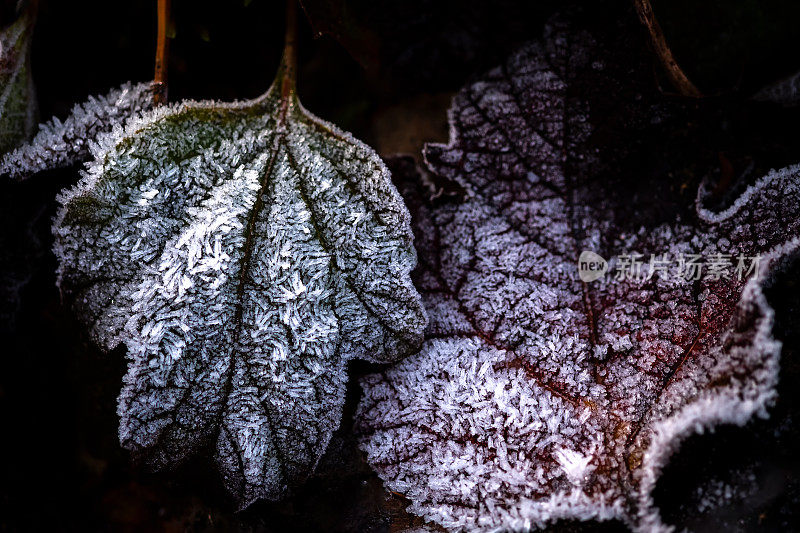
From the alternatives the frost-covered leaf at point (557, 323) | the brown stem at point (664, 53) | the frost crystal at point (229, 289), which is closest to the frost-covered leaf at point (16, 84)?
the frost crystal at point (229, 289)

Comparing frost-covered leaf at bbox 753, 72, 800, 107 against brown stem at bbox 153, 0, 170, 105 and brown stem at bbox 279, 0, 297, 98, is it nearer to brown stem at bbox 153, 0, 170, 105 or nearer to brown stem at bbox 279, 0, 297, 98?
brown stem at bbox 279, 0, 297, 98

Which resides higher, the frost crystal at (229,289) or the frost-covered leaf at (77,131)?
the frost-covered leaf at (77,131)

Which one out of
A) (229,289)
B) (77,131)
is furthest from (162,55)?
(229,289)

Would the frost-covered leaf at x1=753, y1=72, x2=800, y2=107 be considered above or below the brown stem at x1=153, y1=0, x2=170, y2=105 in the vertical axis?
above

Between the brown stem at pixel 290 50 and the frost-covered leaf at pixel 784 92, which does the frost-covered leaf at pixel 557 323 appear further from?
the brown stem at pixel 290 50

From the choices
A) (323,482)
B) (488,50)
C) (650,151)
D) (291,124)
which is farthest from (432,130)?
(323,482)

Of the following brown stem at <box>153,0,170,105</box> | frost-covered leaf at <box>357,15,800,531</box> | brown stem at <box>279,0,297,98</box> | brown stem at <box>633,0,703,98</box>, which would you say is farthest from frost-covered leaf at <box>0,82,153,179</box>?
brown stem at <box>633,0,703,98</box>

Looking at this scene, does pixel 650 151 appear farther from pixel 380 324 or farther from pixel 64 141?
pixel 64 141
